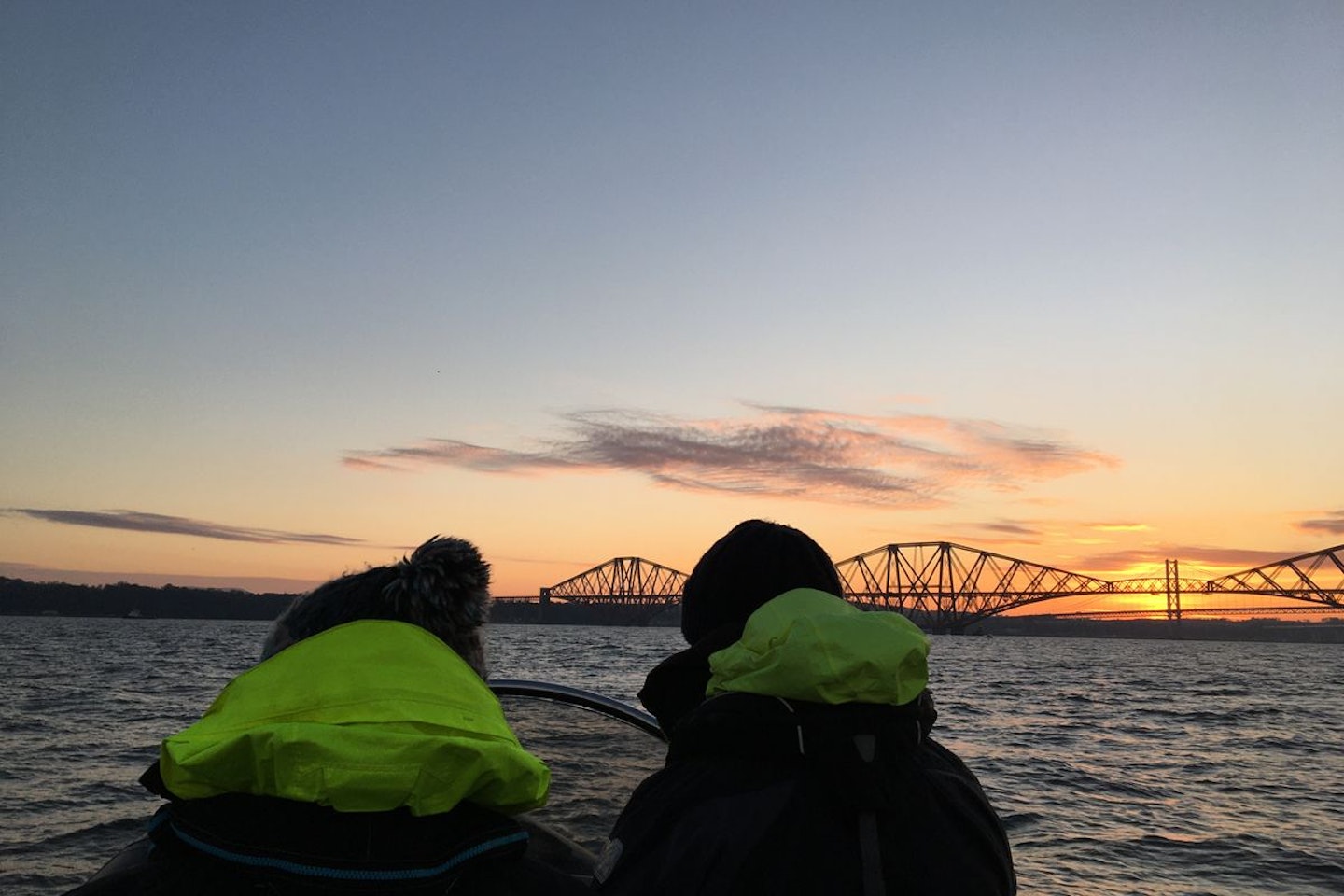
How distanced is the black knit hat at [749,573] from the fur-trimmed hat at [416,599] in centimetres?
86

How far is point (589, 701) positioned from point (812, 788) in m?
1.23

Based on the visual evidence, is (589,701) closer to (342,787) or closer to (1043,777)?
(342,787)

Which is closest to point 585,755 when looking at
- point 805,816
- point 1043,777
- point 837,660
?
point 805,816

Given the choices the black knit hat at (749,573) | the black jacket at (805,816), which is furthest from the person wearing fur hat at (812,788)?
the black knit hat at (749,573)

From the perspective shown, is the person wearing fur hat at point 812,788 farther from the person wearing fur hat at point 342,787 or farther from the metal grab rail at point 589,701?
the metal grab rail at point 589,701

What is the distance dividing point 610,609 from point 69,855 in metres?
162

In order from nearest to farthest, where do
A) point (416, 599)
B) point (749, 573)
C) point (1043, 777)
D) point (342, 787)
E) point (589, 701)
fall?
point (342, 787) < point (416, 599) < point (749, 573) < point (589, 701) < point (1043, 777)

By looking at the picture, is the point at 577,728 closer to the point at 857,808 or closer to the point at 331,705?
the point at 857,808

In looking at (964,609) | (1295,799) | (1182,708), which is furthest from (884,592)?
(1295,799)

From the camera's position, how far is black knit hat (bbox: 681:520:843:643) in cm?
262

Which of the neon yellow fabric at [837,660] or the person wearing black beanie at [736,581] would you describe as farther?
the person wearing black beanie at [736,581]

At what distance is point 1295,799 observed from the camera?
16.5 metres

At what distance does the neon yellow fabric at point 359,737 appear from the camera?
138 centimetres

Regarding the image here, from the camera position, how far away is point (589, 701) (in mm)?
2977
